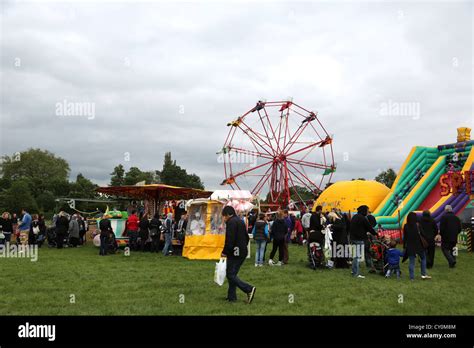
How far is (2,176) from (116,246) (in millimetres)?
70171

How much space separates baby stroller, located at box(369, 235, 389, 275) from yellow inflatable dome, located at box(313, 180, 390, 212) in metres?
9.72

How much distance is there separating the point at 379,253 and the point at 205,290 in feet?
14.5

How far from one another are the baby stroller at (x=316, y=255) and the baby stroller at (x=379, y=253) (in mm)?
1195

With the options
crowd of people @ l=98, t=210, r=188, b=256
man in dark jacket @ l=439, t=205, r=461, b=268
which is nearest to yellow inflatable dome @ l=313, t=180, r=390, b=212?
man in dark jacket @ l=439, t=205, r=461, b=268

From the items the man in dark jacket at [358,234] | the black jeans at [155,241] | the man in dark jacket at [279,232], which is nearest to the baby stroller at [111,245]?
the black jeans at [155,241]

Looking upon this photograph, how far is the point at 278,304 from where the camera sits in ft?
21.2

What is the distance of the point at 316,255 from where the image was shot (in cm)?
1039

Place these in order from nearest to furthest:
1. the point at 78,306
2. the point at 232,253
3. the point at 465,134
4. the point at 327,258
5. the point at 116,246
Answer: the point at 78,306 → the point at 232,253 → the point at 327,258 → the point at 116,246 → the point at 465,134

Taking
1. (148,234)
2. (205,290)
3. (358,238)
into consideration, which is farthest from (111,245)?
(358,238)

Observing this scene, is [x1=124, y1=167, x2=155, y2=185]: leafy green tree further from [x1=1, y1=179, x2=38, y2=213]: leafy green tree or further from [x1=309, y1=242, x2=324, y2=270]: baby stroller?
[x1=309, y1=242, x2=324, y2=270]: baby stroller

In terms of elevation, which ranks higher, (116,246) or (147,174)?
(147,174)

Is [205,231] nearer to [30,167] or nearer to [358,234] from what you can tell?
[358,234]
